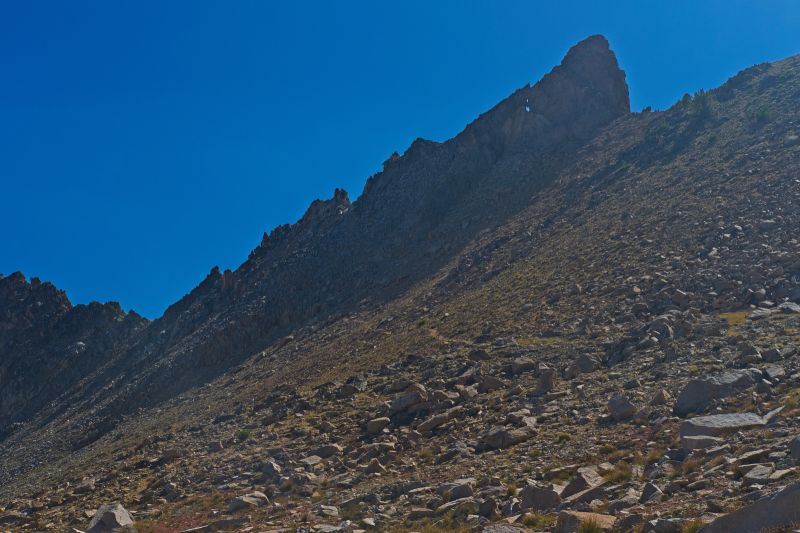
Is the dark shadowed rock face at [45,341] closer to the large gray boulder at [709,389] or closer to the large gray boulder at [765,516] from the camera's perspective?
the large gray boulder at [709,389]

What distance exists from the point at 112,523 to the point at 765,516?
1418 cm

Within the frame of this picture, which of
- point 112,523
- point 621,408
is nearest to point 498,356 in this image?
point 621,408

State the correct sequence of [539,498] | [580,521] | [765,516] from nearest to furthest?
[765,516] < [580,521] < [539,498]

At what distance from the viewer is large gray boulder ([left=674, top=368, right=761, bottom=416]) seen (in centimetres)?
1645

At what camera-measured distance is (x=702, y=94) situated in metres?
59.9

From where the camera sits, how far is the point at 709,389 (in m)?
16.7

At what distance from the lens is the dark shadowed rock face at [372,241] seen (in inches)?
2157

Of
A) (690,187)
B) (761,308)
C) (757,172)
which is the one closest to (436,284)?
(690,187)

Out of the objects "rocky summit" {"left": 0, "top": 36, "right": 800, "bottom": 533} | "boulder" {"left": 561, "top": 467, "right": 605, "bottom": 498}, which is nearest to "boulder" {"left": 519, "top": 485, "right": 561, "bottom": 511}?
"rocky summit" {"left": 0, "top": 36, "right": 800, "bottom": 533}

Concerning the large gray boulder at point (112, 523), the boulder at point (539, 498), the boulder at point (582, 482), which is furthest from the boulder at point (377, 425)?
the boulder at point (539, 498)

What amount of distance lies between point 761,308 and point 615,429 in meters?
9.81

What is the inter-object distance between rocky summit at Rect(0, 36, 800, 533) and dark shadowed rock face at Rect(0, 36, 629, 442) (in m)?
0.31

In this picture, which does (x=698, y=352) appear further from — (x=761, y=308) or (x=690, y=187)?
(x=690, y=187)

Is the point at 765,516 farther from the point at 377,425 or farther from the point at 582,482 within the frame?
the point at 377,425
